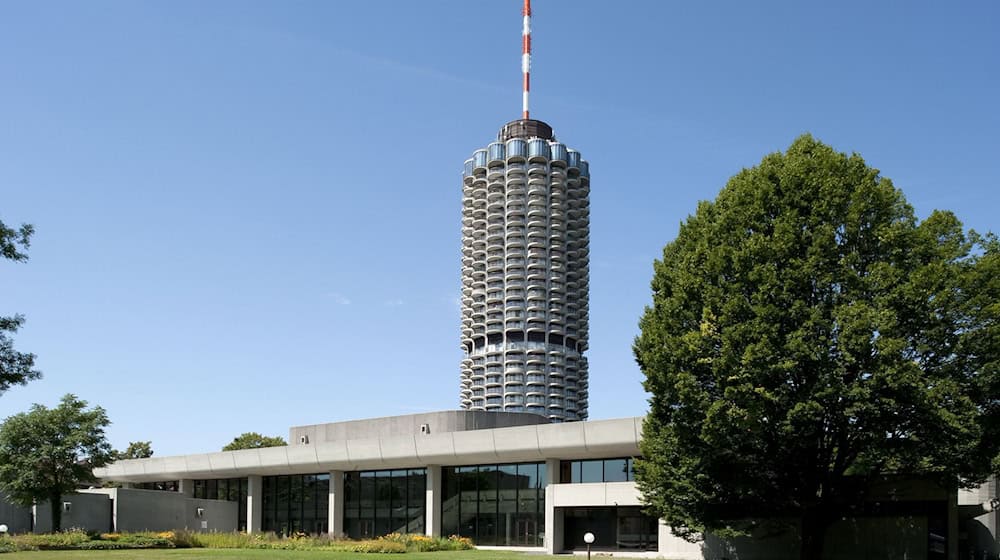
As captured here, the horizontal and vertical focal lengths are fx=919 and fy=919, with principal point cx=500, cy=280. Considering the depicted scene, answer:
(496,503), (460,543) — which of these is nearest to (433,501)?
(496,503)

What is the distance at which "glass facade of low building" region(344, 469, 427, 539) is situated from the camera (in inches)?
2393

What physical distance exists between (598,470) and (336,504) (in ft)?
71.2

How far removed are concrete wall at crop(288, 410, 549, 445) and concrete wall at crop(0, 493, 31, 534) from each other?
1867 cm

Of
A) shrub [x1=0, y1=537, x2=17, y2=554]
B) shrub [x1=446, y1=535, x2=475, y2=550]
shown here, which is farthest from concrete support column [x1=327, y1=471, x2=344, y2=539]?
shrub [x1=0, y1=537, x2=17, y2=554]

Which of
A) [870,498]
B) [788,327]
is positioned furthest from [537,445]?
[788,327]

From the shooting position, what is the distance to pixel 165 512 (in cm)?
6944

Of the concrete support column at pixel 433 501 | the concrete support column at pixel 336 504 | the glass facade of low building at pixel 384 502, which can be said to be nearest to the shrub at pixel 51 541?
the concrete support column at pixel 336 504

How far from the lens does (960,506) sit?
40.9 meters

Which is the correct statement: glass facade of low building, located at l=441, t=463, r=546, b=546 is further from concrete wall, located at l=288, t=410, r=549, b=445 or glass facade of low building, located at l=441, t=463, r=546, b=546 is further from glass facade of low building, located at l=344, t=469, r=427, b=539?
concrete wall, located at l=288, t=410, r=549, b=445

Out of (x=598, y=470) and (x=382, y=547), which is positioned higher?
(x=598, y=470)

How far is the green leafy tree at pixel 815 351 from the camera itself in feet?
102

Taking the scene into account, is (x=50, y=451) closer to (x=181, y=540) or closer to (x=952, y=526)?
(x=181, y=540)

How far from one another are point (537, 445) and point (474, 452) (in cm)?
494

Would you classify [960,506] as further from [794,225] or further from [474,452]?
[474,452]
